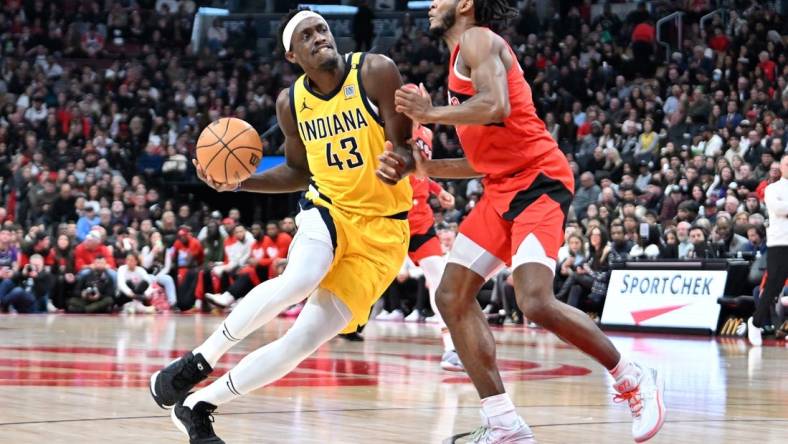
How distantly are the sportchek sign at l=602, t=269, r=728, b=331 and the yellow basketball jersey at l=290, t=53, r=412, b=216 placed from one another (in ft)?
27.5

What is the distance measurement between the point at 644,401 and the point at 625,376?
0.12 metres

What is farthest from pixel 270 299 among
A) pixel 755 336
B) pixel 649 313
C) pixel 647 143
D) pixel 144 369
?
pixel 647 143

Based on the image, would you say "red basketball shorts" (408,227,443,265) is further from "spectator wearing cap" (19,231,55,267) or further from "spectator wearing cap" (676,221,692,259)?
"spectator wearing cap" (19,231,55,267)

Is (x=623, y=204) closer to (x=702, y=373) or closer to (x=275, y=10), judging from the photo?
(x=702, y=373)

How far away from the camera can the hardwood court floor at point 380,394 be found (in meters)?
5.02

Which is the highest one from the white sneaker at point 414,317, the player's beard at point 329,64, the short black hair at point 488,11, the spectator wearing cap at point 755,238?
the short black hair at point 488,11

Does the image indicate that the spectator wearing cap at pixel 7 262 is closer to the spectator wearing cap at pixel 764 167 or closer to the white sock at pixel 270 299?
the spectator wearing cap at pixel 764 167

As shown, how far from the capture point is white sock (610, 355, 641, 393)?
484cm

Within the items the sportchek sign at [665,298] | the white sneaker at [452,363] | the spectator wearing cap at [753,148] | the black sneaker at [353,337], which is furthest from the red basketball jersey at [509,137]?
the spectator wearing cap at [753,148]

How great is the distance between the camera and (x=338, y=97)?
533 centimetres

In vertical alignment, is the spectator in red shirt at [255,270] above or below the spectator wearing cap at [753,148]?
below

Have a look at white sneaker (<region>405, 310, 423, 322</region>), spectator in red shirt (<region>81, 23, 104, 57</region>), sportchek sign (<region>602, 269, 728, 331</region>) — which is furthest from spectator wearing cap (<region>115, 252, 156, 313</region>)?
spectator in red shirt (<region>81, 23, 104, 57</region>)

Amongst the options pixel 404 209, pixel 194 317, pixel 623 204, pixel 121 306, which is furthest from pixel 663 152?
pixel 404 209

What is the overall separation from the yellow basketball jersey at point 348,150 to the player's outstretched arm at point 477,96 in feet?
1.63
